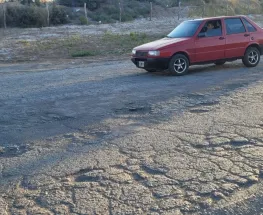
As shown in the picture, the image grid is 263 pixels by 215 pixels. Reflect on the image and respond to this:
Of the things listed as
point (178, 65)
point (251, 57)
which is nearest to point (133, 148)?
point (178, 65)

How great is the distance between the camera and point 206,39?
13.6m

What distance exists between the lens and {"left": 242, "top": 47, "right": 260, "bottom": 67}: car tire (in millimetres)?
14414

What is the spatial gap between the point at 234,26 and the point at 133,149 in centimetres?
885

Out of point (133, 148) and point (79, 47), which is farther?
point (79, 47)

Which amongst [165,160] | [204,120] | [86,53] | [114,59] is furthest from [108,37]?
[165,160]

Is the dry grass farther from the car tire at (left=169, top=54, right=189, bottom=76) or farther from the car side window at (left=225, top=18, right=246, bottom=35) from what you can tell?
the car tire at (left=169, top=54, right=189, bottom=76)

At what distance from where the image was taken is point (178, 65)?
43.4 ft

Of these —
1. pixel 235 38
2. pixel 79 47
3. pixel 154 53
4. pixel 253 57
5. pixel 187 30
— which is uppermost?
pixel 187 30

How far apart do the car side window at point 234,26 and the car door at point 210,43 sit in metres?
0.25

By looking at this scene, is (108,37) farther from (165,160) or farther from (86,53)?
(165,160)

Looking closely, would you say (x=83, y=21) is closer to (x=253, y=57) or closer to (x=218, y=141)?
(x=253, y=57)

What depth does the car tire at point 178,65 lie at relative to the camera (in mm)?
13141

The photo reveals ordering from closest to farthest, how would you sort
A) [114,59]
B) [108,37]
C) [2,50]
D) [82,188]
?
[82,188]
[114,59]
[2,50]
[108,37]

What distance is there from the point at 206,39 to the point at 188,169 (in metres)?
8.52
